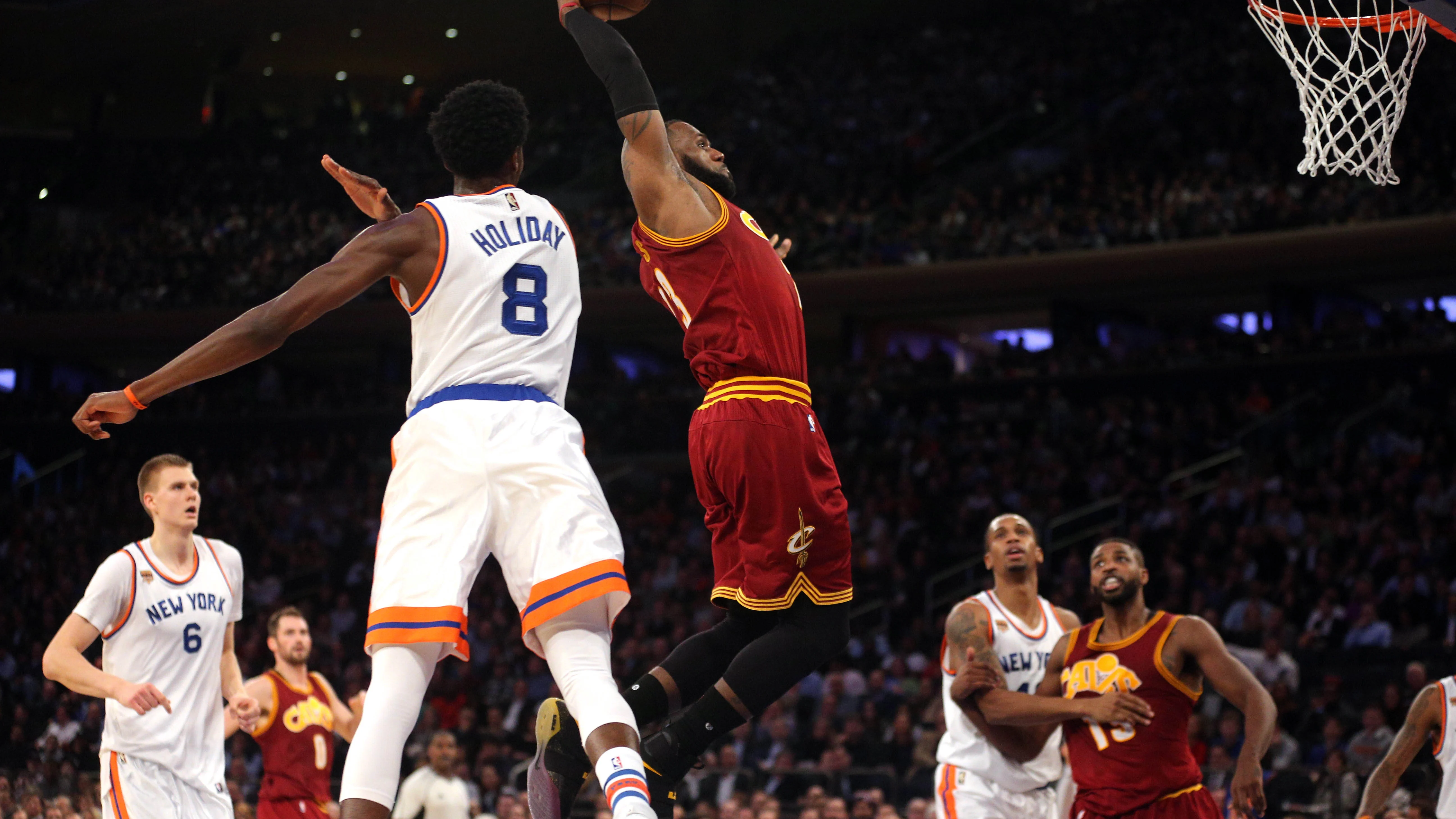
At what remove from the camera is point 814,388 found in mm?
23922

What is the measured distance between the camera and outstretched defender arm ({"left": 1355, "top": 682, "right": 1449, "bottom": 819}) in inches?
295

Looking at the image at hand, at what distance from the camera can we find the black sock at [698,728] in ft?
14.6

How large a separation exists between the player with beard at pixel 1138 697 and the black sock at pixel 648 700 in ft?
8.48

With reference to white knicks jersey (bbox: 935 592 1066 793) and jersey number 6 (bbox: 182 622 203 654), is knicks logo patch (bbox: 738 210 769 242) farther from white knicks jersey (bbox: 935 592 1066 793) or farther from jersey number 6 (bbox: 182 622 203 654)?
jersey number 6 (bbox: 182 622 203 654)

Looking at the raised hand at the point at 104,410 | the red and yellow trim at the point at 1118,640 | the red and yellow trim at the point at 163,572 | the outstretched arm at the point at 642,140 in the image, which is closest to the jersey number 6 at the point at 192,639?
the red and yellow trim at the point at 163,572

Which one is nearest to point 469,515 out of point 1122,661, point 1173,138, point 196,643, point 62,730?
point 196,643

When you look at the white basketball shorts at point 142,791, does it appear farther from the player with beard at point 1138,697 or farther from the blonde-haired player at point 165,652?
the player with beard at point 1138,697

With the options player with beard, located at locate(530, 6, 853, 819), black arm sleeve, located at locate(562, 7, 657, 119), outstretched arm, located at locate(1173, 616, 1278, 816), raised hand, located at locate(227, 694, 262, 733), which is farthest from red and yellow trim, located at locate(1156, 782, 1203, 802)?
raised hand, located at locate(227, 694, 262, 733)

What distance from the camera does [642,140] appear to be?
4.38m

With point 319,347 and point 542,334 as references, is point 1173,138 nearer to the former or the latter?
point 319,347

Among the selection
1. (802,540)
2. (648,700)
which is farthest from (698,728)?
(802,540)

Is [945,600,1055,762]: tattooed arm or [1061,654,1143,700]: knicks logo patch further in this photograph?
[945,600,1055,762]: tattooed arm

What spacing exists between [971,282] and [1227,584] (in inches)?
309

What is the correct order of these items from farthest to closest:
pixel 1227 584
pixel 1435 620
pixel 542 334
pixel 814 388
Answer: pixel 814 388 < pixel 1227 584 < pixel 1435 620 < pixel 542 334
